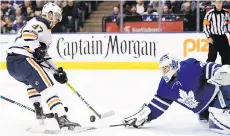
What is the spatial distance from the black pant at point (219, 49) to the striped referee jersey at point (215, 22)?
3.0 inches

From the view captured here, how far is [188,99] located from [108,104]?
5.12ft

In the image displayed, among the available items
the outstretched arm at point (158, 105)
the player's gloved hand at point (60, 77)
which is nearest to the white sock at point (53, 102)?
the player's gloved hand at point (60, 77)

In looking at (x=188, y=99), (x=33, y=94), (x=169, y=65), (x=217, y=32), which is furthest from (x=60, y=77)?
(x=217, y=32)

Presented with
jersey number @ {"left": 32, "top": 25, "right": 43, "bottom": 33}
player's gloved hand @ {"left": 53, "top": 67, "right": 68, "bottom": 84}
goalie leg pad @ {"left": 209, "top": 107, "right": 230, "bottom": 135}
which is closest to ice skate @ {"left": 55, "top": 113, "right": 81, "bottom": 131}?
player's gloved hand @ {"left": 53, "top": 67, "right": 68, "bottom": 84}

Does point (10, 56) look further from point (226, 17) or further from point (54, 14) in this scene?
point (226, 17)

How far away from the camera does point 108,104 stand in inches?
208

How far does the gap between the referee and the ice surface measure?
0.86 m

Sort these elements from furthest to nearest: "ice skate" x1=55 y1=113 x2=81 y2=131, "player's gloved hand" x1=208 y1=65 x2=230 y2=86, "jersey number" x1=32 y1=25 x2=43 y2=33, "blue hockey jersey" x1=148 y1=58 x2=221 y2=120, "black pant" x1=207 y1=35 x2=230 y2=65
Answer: "black pant" x1=207 y1=35 x2=230 y2=65 → "jersey number" x1=32 y1=25 x2=43 y2=33 → "ice skate" x1=55 y1=113 x2=81 y2=131 → "blue hockey jersey" x1=148 y1=58 x2=221 y2=120 → "player's gloved hand" x1=208 y1=65 x2=230 y2=86

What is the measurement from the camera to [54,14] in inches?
161

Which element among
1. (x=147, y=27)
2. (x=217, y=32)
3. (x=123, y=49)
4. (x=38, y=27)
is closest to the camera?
(x=38, y=27)

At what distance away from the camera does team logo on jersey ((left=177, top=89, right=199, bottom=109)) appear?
3809 millimetres

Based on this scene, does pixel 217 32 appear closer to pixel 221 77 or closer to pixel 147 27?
pixel 147 27

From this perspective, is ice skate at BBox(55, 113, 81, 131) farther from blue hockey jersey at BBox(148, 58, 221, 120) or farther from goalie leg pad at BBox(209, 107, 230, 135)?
goalie leg pad at BBox(209, 107, 230, 135)

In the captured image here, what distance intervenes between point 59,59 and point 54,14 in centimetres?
478
